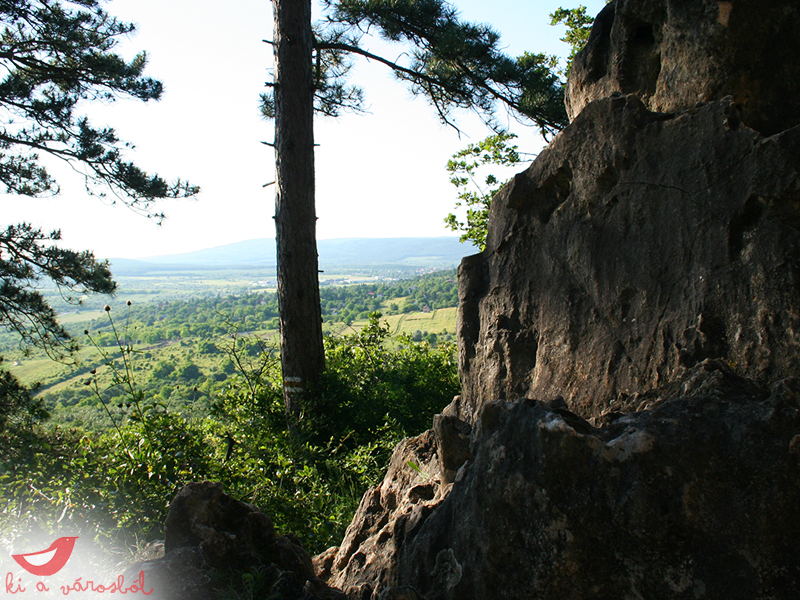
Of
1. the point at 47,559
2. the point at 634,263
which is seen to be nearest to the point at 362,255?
the point at 47,559

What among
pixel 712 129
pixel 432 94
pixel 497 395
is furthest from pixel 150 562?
pixel 432 94

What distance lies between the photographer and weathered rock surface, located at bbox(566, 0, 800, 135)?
9.59 ft

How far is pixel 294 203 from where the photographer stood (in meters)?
6.36

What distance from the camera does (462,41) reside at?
6.94 metres

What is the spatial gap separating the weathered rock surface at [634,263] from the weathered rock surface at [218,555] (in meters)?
1.32

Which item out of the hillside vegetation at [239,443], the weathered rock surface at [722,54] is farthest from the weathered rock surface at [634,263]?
the hillside vegetation at [239,443]

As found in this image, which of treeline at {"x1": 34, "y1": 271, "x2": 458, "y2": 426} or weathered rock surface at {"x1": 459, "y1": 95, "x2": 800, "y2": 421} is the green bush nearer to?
treeline at {"x1": 34, "y1": 271, "x2": 458, "y2": 426}

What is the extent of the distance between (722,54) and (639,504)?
261cm

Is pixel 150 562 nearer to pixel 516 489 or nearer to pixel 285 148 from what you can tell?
pixel 516 489

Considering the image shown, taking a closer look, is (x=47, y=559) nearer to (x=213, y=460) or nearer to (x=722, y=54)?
(x=213, y=460)

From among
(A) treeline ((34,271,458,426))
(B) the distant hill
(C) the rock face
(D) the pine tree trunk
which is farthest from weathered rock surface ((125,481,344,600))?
(B) the distant hill

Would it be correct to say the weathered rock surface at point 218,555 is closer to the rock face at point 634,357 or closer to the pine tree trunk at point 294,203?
the rock face at point 634,357

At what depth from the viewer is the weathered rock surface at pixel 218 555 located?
2338 millimetres

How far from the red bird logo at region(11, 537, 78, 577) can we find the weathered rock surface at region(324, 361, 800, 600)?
92.6 inches
